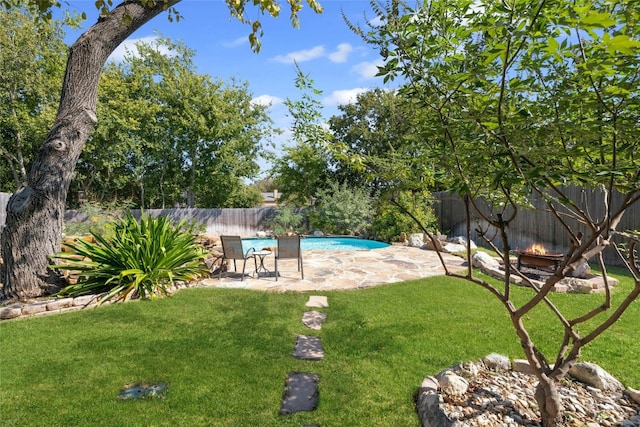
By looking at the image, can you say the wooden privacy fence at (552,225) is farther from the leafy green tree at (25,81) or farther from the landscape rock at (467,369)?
the leafy green tree at (25,81)

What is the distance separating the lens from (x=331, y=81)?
444 cm

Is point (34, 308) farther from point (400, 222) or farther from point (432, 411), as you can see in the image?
A: point (400, 222)

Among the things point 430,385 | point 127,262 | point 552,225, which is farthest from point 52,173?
point 552,225

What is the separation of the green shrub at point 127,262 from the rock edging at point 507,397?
4.34 m

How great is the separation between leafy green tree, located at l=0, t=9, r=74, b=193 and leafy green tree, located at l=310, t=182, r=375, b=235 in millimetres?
12725

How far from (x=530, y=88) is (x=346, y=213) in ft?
45.9

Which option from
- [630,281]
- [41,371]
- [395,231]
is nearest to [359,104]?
[395,231]

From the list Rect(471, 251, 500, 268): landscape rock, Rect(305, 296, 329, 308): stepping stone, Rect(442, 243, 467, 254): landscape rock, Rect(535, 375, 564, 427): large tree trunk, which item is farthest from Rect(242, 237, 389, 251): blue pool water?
Rect(535, 375, 564, 427): large tree trunk

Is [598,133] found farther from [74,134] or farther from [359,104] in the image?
[359,104]

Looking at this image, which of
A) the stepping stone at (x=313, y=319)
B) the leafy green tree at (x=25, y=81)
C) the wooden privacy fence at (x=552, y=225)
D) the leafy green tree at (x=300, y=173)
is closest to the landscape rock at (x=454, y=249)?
the wooden privacy fence at (x=552, y=225)

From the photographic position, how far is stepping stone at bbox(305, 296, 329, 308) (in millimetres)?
4966

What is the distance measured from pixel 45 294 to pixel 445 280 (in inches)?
254

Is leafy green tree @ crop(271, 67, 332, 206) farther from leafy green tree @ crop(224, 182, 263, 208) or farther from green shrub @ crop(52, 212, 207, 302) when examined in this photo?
green shrub @ crop(52, 212, 207, 302)

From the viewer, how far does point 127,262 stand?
5305 millimetres
